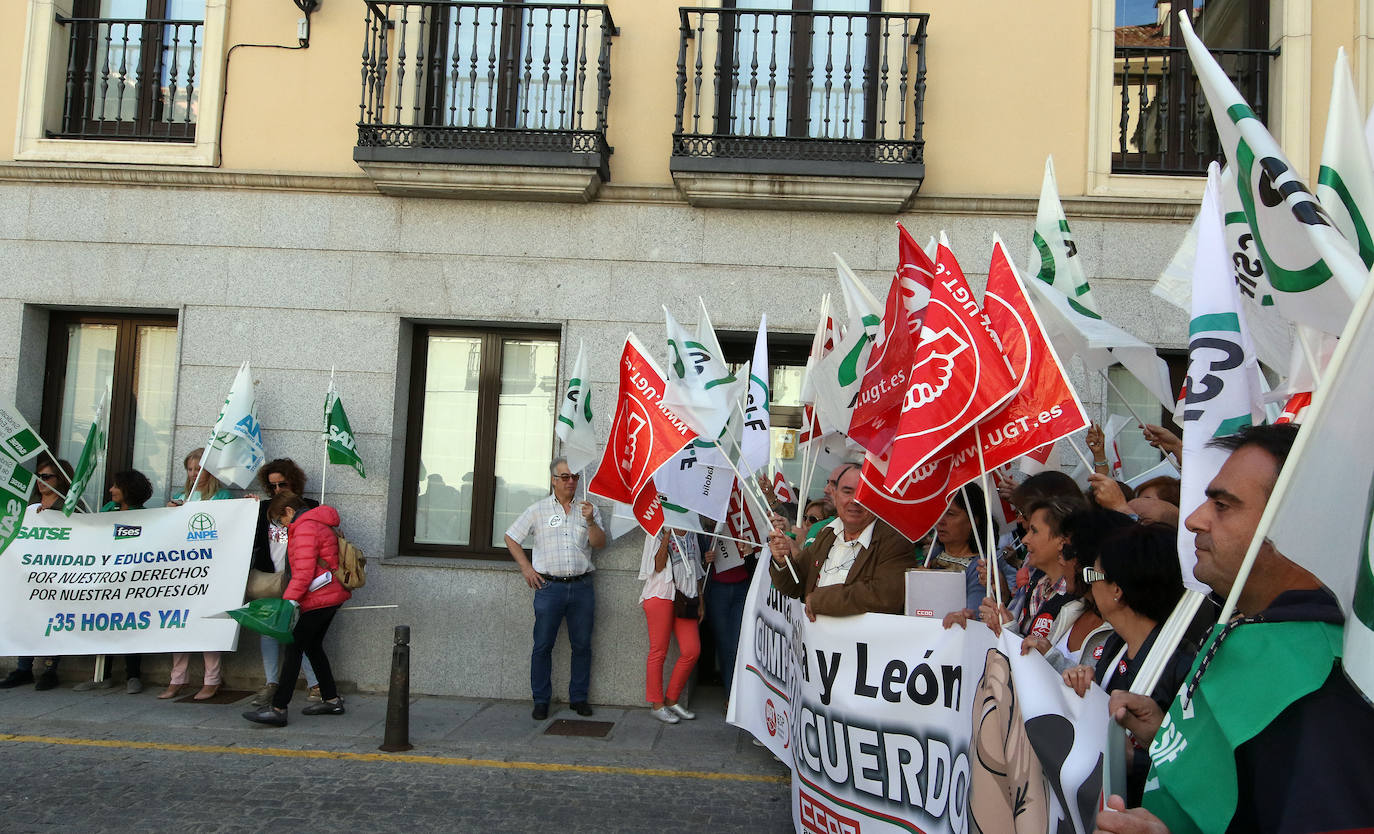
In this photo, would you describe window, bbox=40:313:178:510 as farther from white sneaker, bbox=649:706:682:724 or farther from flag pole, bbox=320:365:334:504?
white sneaker, bbox=649:706:682:724

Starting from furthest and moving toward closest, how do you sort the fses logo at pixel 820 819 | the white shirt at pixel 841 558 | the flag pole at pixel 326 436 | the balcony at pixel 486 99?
the balcony at pixel 486 99 < the flag pole at pixel 326 436 < the white shirt at pixel 841 558 < the fses logo at pixel 820 819

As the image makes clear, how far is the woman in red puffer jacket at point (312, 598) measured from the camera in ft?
23.2

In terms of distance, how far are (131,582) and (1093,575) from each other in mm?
7282

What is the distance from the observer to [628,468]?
6469 millimetres

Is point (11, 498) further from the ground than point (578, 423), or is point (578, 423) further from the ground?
point (578, 423)

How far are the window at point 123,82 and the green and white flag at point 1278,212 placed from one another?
812 cm

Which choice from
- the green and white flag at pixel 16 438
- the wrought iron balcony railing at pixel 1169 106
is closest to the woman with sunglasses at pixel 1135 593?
the wrought iron balcony railing at pixel 1169 106

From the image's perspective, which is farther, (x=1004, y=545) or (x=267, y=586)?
(x=267, y=586)

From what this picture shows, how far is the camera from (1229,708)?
175 centimetres

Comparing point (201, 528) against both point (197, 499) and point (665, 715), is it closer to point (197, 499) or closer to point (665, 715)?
point (197, 499)

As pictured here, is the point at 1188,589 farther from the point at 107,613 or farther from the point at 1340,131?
the point at 107,613

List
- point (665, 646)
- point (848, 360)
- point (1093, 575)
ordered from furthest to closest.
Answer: point (665, 646), point (848, 360), point (1093, 575)

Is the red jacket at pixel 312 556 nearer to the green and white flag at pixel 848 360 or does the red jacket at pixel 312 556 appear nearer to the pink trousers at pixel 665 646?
the pink trousers at pixel 665 646

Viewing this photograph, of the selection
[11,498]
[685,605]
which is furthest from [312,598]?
[685,605]
